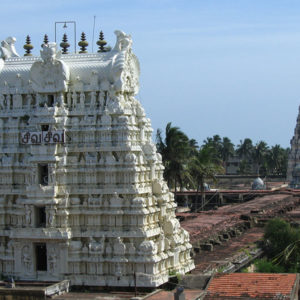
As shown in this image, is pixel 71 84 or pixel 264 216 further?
pixel 264 216

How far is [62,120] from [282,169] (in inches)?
5654

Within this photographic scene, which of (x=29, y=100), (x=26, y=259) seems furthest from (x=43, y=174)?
(x=26, y=259)

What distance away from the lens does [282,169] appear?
186125mm

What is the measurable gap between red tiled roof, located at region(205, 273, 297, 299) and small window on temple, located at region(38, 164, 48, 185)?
10664 mm

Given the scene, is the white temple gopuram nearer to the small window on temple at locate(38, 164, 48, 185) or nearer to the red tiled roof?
the small window on temple at locate(38, 164, 48, 185)

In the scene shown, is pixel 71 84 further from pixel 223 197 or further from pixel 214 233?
pixel 223 197

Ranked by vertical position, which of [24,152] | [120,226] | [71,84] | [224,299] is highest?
[71,84]

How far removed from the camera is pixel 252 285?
42.2 metres

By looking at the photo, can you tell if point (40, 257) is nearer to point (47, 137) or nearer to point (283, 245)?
point (47, 137)

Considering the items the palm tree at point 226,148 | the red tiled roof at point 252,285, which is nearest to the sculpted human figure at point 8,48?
the red tiled roof at point 252,285

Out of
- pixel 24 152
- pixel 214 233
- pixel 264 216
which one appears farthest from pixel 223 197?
pixel 24 152

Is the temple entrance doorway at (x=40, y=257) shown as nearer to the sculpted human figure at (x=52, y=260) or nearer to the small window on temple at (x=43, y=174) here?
the sculpted human figure at (x=52, y=260)

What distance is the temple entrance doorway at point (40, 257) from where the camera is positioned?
46594 mm

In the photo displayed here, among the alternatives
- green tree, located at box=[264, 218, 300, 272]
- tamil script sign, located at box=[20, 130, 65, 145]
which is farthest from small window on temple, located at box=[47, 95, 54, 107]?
green tree, located at box=[264, 218, 300, 272]
